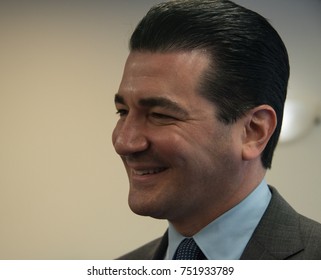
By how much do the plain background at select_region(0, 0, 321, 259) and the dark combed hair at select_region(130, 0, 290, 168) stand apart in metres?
0.32

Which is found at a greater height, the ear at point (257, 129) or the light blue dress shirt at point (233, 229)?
the ear at point (257, 129)

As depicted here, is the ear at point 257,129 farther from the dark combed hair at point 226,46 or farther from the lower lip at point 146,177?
the lower lip at point 146,177

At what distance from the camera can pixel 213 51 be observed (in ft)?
2.43

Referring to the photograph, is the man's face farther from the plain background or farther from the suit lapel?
the plain background

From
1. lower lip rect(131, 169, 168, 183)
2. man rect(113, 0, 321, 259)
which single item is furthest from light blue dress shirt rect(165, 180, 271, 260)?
lower lip rect(131, 169, 168, 183)

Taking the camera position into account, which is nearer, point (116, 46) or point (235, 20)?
point (235, 20)

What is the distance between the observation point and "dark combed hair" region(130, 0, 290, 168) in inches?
29.0

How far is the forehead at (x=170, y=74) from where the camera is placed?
729mm

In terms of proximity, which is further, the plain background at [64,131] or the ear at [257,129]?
the plain background at [64,131]

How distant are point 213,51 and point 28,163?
52 cm

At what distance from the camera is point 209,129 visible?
2.40 ft

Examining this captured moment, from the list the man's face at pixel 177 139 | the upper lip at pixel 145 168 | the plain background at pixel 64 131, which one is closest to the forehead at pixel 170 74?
the man's face at pixel 177 139
